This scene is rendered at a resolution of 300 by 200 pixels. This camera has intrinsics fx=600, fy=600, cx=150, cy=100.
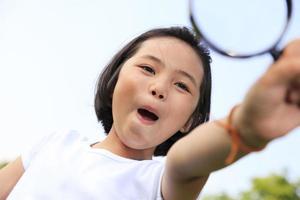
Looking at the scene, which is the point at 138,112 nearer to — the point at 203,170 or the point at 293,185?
the point at 203,170

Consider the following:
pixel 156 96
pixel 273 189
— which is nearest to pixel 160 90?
pixel 156 96

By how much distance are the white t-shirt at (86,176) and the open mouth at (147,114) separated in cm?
17

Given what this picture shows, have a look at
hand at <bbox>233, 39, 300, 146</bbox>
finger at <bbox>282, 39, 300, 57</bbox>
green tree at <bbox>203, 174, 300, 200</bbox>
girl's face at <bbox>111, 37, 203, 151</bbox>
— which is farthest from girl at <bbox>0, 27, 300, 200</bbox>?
green tree at <bbox>203, 174, 300, 200</bbox>

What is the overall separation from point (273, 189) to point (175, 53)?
21565mm

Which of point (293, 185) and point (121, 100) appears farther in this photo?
point (293, 185)

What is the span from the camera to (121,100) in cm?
229

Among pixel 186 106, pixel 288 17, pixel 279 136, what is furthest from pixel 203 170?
pixel 186 106

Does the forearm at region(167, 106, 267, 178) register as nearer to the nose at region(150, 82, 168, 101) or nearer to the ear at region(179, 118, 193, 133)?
the nose at region(150, 82, 168, 101)

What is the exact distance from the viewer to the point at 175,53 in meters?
2.30

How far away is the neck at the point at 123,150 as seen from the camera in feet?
7.63

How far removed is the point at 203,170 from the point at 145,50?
94 cm

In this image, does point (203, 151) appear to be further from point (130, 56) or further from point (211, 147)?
point (130, 56)

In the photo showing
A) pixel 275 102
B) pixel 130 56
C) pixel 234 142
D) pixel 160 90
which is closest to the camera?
pixel 275 102

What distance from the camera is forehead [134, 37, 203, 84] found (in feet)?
7.36
